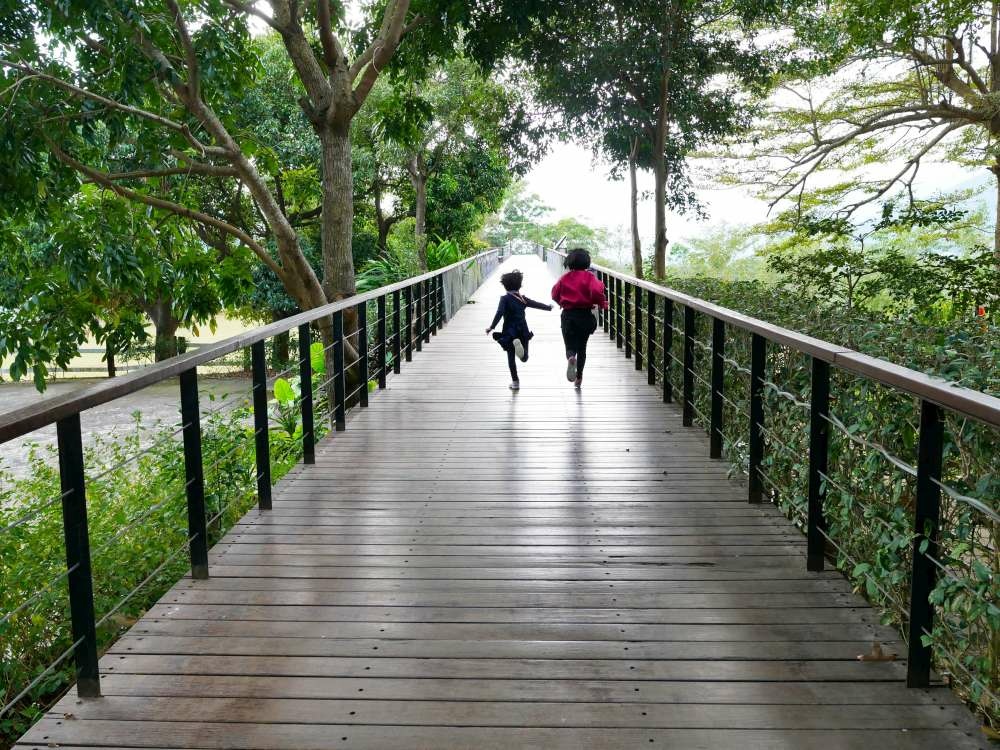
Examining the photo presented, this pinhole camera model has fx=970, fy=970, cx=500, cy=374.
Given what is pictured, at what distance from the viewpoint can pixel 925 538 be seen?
2.73m

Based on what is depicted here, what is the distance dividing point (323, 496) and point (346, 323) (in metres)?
6.68

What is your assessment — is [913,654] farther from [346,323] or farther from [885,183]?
[885,183]

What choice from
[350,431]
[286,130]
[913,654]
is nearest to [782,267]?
[350,431]

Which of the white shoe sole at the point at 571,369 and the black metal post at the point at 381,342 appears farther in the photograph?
the white shoe sole at the point at 571,369

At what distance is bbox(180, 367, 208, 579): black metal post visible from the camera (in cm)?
387

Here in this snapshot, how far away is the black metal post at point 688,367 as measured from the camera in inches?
272

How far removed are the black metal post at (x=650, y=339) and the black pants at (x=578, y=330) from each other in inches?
23.7

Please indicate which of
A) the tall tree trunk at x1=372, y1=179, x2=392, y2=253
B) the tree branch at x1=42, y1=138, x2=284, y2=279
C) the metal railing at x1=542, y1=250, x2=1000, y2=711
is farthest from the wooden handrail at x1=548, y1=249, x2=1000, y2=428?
the tall tree trunk at x1=372, y1=179, x2=392, y2=253

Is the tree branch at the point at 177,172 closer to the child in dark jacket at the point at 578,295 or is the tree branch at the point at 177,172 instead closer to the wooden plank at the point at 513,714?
the child in dark jacket at the point at 578,295

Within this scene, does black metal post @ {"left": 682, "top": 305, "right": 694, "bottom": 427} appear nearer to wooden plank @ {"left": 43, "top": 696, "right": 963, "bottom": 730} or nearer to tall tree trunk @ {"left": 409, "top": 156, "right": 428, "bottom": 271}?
wooden plank @ {"left": 43, "top": 696, "right": 963, "bottom": 730}

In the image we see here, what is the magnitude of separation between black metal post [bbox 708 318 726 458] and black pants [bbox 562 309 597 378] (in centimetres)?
263

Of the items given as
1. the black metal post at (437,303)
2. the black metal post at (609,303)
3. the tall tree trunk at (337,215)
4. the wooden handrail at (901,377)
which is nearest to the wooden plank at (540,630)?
the wooden handrail at (901,377)

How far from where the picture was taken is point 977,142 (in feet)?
59.7

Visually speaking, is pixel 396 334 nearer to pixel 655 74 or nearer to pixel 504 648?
pixel 504 648
